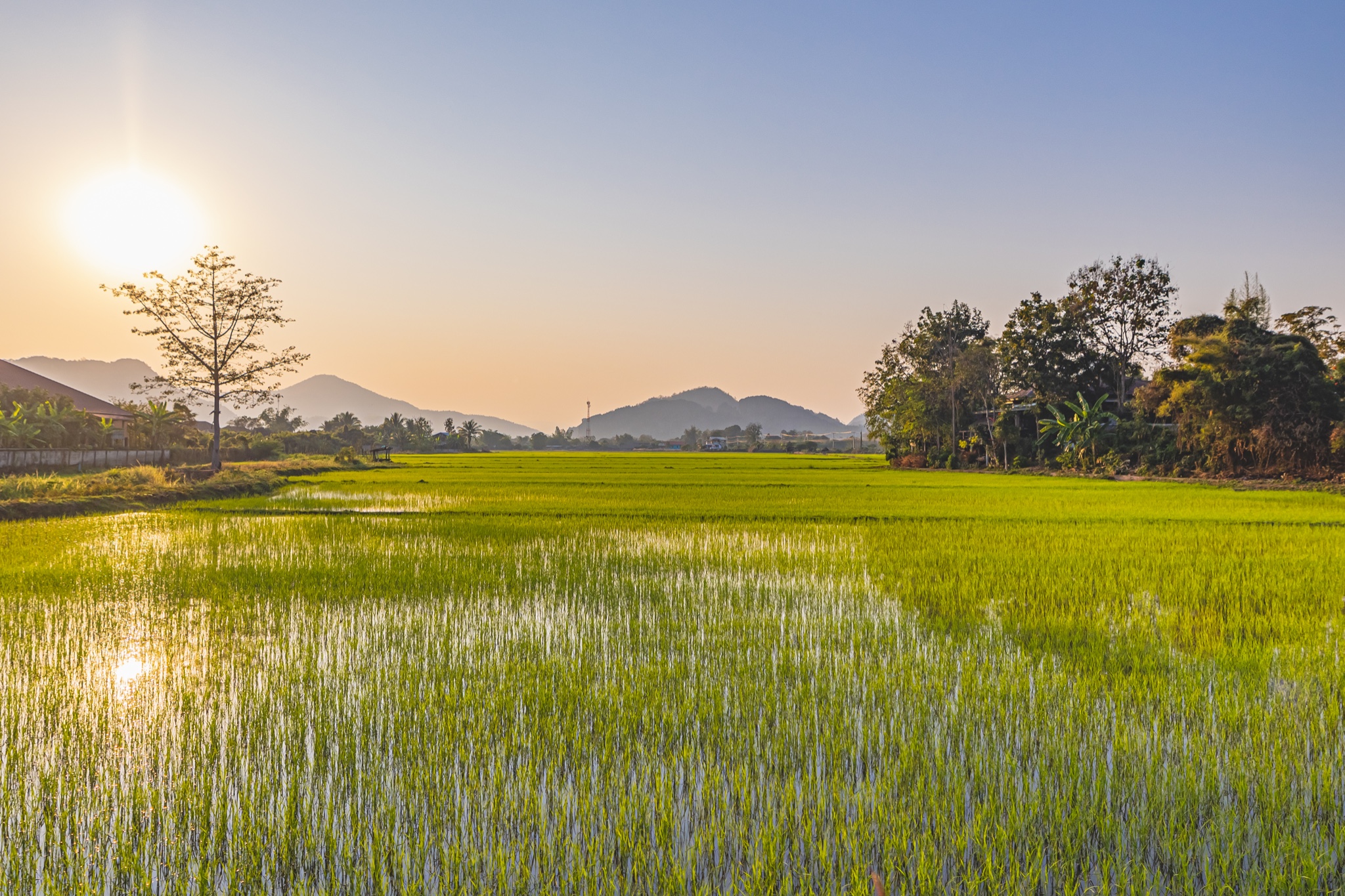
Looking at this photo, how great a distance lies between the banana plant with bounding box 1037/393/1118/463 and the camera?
31047 mm

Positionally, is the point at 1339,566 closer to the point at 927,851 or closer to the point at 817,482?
the point at 927,851

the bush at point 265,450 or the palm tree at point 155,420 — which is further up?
the palm tree at point 155,420

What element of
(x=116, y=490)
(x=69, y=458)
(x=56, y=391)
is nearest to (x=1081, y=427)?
(x=116, y=490)

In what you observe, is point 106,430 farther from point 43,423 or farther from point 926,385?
point 926,385

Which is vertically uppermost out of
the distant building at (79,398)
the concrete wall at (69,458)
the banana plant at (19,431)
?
the distant building at (79,398)

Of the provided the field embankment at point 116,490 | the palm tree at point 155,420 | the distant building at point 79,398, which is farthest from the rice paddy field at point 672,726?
the distant building at point 79,398

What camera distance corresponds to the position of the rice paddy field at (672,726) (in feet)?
8.81

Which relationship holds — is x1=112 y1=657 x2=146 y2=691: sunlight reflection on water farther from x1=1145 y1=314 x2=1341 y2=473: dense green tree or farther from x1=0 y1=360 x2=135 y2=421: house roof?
x1=0 y1=360 x2=135 y2=421: house roof

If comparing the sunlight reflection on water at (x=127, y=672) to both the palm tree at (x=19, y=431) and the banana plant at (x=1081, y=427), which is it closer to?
the palm tree at (x=19, y=431)

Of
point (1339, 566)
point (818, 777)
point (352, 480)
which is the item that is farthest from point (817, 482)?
point (818, 777)

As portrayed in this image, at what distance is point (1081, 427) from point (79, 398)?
165ft

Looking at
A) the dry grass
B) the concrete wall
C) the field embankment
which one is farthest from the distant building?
the dry grass

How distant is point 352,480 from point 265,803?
2661 cm

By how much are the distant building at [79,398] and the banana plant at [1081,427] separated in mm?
43225
